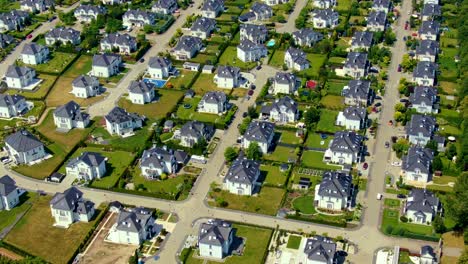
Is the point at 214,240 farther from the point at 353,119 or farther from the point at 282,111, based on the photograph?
the point at 353,119

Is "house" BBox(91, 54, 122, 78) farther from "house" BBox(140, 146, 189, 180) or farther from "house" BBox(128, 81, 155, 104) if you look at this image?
"house" BBox(140, 146, 189, 180)

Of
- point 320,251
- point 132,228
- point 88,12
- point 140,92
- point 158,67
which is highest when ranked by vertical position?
point 88,12

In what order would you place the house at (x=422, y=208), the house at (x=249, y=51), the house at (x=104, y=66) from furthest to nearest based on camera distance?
the house at (x=249, y=51) → the house at (x=104, y=66) → the house at (x=422, y=208)

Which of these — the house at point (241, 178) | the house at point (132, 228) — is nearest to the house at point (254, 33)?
the house at point (241, 178)

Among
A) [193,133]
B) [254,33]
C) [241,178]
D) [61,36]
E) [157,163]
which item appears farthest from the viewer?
[254,33]

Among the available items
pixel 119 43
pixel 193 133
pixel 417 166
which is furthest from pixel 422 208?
pixel 119 43

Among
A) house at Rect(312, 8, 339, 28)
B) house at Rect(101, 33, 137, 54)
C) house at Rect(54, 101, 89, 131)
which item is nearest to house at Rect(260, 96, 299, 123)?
house at Rect(54, 101, 89, 131)

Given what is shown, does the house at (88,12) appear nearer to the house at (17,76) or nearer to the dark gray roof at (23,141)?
the house at (17,76)
